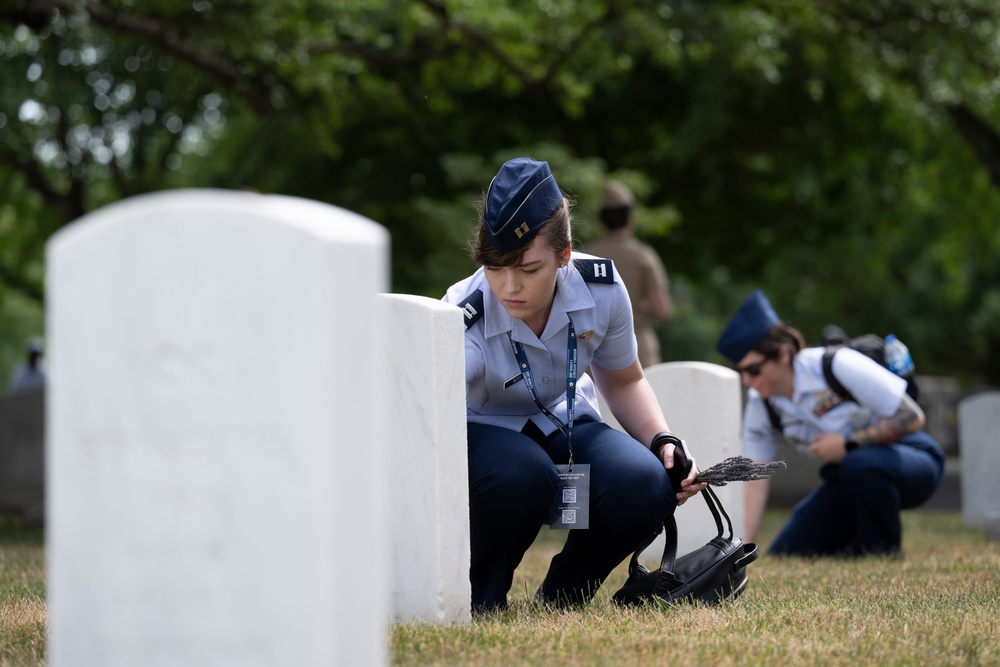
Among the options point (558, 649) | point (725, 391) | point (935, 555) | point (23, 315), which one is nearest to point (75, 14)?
point (725, 391)

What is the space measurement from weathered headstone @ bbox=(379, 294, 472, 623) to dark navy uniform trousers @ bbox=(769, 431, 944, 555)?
132 inches

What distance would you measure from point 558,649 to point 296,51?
9.31 metres

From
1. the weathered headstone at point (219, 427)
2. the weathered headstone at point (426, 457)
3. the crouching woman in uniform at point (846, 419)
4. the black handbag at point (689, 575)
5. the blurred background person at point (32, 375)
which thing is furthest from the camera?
the blurred background person at point (32, 375)

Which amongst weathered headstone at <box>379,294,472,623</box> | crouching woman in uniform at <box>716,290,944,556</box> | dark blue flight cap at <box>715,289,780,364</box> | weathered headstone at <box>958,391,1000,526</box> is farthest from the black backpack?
weathered headstone at <box>379,294,472,623</box>

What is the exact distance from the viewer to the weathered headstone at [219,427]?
2373 millimetres

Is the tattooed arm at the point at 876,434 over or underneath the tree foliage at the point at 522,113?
underneath

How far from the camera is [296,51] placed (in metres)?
11.8

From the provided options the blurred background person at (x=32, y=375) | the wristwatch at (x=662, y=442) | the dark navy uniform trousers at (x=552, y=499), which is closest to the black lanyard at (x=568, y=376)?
the dark navy uniform trousers at (x=552, y=499)

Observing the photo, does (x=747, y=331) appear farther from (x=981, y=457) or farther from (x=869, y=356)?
(x=981, y=457)

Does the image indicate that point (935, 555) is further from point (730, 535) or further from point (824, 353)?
point (730, 535)

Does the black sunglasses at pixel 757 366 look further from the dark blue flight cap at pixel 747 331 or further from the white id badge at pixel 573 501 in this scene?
the white id badge at pixel 573 501

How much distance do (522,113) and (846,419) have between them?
978cm

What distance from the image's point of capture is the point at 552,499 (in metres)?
4.21

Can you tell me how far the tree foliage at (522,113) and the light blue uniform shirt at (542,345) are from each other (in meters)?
5.99
